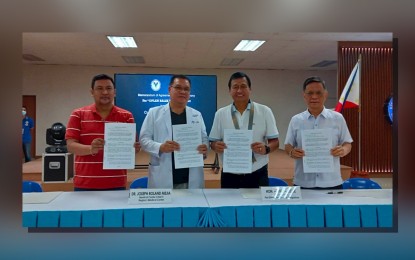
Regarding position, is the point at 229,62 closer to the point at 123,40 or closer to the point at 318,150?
the point at 123,40

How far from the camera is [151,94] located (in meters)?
3.49

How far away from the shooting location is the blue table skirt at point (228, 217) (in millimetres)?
1436

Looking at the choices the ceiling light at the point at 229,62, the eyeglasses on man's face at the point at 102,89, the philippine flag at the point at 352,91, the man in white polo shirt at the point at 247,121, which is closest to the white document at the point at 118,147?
the eyeglasses on man's face at the point at 102,89

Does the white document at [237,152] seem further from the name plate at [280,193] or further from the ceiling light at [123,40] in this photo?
the ceiling light at [123,40]

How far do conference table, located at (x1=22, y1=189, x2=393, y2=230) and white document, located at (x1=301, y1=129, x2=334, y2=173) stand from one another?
19 centimetres

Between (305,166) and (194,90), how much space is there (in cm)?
188

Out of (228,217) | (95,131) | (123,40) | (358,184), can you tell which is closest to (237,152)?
(228,217)

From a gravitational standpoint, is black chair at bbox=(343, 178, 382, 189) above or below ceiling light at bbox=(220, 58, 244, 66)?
below

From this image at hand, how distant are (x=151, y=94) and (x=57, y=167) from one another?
1.35 m

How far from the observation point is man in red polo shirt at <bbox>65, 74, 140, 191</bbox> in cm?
184

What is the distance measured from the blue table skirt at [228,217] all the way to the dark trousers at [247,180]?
502 millimetres

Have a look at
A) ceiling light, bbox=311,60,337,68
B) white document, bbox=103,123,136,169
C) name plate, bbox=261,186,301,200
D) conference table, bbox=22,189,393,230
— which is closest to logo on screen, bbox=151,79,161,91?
white document, bbox=103,123,136,169

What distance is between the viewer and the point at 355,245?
1472 millimetres

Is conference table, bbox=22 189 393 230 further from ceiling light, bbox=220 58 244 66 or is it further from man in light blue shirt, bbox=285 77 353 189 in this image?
ceiling light, bbox=220 58 244 66
